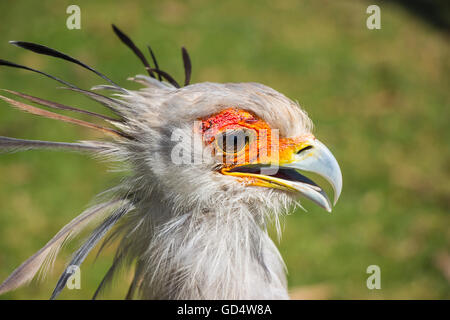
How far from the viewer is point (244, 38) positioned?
6.19 meters

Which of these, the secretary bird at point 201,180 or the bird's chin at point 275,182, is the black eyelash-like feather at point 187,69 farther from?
→ the bird's chin at point 275,182

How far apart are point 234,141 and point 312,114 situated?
3.74 m

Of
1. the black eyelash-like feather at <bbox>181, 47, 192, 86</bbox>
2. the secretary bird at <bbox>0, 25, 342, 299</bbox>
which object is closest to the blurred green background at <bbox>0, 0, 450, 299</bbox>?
the secretary bird at <bbox>0, 25, 342, 299</bbox>

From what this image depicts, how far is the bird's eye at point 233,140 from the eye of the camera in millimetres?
1822

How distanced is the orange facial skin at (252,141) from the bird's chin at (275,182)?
34 mm

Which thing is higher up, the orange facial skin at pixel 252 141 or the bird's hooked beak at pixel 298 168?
the orange facial skin at pixel 252 141

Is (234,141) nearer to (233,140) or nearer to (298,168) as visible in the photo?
(233,140)

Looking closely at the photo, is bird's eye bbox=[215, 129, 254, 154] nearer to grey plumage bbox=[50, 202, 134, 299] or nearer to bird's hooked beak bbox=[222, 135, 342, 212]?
bird's hooked beak bbox=[222, 135, 342, 212]

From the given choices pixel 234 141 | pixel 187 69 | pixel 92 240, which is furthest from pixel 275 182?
pixel 187 69

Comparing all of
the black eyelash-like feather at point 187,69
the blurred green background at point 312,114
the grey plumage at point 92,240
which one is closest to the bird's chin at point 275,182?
the grey plumage at point 92,240

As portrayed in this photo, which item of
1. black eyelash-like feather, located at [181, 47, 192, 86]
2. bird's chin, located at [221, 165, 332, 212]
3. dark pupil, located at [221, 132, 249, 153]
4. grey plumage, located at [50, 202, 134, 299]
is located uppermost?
black eyelash-like feather, located at [181, 47, 192, 86]

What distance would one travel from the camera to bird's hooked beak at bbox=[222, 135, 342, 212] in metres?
1.83
